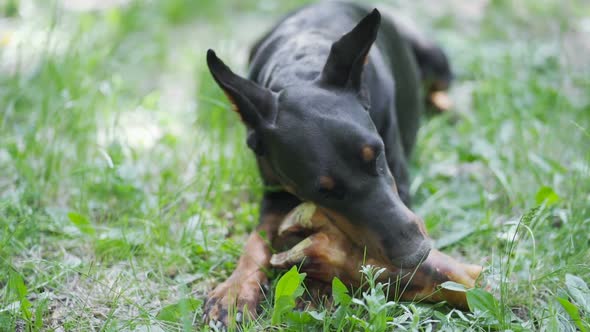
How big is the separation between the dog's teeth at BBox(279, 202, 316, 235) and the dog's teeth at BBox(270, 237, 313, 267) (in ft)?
0.33

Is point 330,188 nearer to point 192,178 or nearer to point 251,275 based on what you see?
point 251,275

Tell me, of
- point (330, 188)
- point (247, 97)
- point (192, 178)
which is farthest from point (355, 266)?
point (192, 178)

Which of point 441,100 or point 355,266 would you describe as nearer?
point 355,266

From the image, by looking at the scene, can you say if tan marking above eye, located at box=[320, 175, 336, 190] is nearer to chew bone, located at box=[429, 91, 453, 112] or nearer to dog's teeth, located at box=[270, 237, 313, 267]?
dog's teeth, located at box=[270, 237, 313, 267]

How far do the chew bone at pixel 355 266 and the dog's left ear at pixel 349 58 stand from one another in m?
0.56

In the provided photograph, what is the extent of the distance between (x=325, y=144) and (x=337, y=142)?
0.16 feet

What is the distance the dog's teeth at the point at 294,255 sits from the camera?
2707 mm

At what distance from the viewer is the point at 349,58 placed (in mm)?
2787

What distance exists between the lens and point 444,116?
4.69 meters

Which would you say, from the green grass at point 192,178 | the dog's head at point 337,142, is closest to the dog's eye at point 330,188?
the dog's head at point 337,142

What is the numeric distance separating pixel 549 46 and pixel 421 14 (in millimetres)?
1324

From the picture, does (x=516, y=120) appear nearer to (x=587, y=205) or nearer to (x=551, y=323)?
(x=587, y=205)

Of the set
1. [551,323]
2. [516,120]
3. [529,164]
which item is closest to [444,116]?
[516,120]

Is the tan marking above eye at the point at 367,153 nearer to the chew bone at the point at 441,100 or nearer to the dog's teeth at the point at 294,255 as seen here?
the dog's teeth at the point at 294,255
